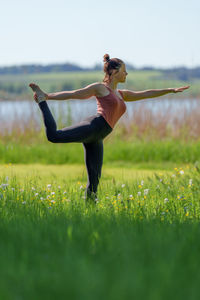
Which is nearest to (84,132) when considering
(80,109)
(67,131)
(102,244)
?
(67,131)

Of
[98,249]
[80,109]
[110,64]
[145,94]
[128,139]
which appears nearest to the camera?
[98,249]

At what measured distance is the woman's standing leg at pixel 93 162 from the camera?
4.79 m

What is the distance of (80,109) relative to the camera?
423 inches

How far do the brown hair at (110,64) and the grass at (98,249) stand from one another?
1290 mm

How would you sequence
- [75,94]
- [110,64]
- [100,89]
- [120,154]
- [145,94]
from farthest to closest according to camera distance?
[120,154]
[145,94]
[110,64]
[100,89]
[75,94]

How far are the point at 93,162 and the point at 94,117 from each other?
0.50m

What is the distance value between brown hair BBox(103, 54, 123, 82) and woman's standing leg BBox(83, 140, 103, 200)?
0.71 m

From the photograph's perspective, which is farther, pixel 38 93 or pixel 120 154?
pixel 120 154

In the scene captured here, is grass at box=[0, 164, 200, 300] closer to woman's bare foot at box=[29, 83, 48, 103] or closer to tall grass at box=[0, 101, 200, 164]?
woman's bare foot at box=[29, 83, 48, 103]

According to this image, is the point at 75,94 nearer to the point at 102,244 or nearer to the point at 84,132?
the point at 84,132

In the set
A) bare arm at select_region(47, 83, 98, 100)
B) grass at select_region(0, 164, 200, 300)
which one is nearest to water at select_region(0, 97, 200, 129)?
bare arm at select_region(47, 83, 98, 100)

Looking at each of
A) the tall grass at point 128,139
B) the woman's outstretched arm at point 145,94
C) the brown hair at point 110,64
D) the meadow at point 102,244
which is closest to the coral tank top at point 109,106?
the brown hair at point 110,64

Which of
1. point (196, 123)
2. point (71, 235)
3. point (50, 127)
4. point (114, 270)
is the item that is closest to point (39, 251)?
point (71, 235)

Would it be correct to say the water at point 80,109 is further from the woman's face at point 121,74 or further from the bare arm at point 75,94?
the bare arm at point 75,94
